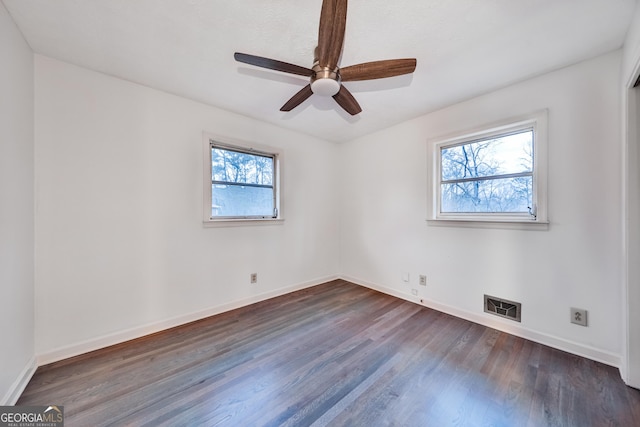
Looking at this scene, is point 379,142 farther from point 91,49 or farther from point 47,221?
point 47,221

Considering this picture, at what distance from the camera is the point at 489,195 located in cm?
246

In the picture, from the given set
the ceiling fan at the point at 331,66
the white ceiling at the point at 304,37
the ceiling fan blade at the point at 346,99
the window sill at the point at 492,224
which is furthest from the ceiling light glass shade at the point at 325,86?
the window sill at the point at 492,224

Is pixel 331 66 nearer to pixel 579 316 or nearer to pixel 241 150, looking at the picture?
pixel 241 150

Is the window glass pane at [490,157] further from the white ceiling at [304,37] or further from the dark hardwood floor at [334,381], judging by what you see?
the dark hardwood floor at [334,381]

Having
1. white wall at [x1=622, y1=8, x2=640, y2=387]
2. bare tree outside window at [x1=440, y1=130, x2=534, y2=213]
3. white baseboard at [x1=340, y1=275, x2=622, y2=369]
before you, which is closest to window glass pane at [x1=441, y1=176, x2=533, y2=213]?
bare tree outside window at [x1=440, y1=130, x2=534, y2=213]

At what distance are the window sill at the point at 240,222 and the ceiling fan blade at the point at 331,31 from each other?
78.9 inches

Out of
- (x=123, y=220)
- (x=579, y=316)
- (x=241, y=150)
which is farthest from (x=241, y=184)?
(x=579, y=316)

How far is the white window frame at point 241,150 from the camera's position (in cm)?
263

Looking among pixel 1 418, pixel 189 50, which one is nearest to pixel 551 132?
pixel 189 50

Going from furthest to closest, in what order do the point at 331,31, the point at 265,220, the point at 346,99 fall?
the point at 265,220 → the point at 346,99 → the point at 331,31

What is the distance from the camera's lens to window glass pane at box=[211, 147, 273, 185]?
2.77 m

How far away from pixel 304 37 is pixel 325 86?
0.41 m
